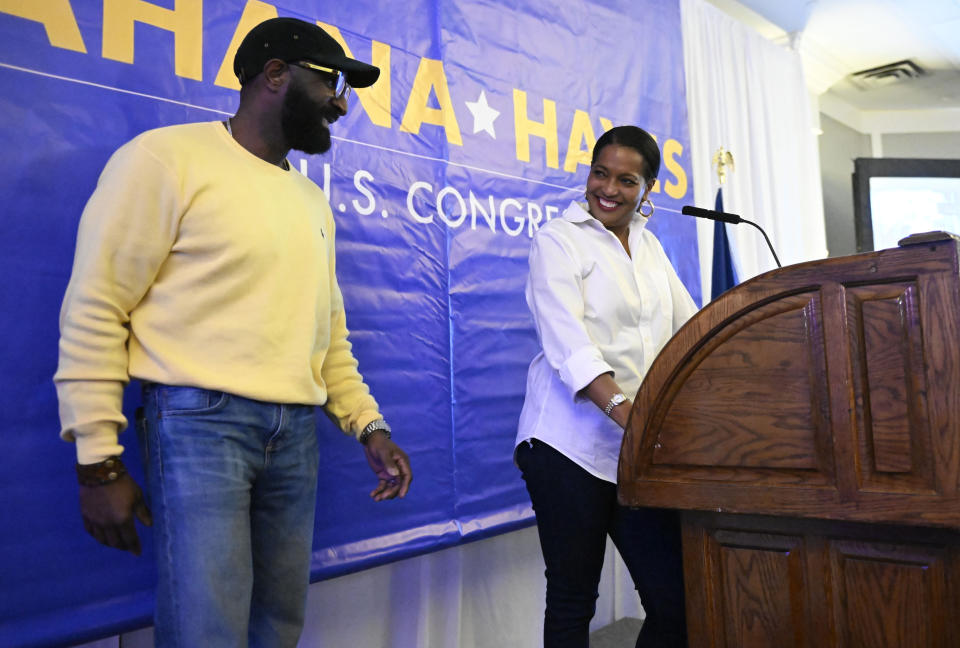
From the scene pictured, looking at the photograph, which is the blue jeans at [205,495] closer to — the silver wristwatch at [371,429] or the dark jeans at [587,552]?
the silver wristwatch at [371,429]

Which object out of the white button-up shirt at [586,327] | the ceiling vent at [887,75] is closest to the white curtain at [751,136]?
the ceiling vent at [887,75]

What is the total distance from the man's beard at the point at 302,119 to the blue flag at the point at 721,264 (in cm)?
262

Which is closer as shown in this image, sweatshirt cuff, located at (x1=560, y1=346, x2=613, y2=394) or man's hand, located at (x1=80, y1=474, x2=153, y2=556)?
man's hand, located at (x1=80, y1=474, x2=153, y2=556)

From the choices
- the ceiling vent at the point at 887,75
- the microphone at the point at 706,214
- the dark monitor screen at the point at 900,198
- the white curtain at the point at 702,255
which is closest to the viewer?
the microphone at the point at 706,214

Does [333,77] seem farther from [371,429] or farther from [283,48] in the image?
[371,429]

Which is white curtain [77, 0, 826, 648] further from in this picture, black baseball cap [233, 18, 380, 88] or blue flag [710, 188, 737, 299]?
black baseball cap [233, 18, 380, 88]

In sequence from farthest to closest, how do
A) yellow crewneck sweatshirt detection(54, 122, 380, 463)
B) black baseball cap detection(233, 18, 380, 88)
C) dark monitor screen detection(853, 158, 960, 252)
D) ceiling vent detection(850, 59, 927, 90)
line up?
ceiling vent detection(850, 59, 927, 90) → dark monitor screen detection(853, 158, 960, 252) → black baseball cap detection(233, 18, 380, 88) → yellow crewneck sweatshirt detection(54, 122, 380, 463)

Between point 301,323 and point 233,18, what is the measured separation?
0.90m

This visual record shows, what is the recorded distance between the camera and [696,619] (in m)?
1.28

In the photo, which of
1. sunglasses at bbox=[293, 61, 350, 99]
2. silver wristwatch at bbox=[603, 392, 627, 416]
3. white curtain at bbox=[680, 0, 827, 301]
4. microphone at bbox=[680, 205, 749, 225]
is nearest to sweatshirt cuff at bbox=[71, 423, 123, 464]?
sunglasses at bbox=[293, 61, 350, 99]

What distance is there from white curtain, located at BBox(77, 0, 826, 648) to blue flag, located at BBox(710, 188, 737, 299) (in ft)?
0.14

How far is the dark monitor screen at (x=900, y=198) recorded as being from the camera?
526 centimetres

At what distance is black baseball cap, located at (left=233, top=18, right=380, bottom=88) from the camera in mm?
1423

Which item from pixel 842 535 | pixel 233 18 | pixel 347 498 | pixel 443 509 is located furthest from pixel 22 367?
pixel 842 535
